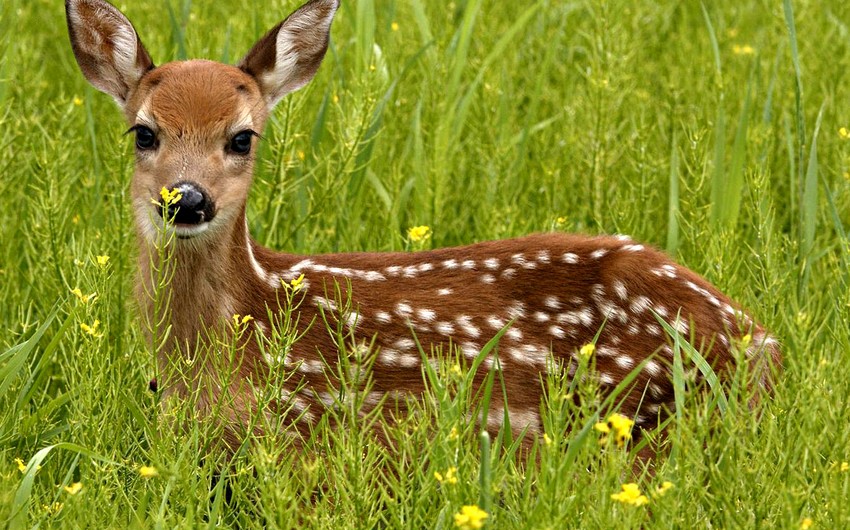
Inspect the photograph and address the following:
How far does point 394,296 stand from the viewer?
4.26 metres

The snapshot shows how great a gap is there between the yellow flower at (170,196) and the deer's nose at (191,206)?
0.02 m

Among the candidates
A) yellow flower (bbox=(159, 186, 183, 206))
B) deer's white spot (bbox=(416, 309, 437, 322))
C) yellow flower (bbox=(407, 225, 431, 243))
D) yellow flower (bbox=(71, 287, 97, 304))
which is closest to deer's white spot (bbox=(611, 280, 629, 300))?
deer's white spot (bbox=(416, 309, 437, 322))

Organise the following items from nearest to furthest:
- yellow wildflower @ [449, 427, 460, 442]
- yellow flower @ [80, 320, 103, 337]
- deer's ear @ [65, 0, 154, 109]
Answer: yellow wildflower @ [449, 427, 460, 442] → yellow flower @ [80, 320, 103, 337] → deer's ear @ [65, 0, 154, 109]

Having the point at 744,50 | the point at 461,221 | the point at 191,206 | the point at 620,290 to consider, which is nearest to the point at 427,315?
the point at 620,290

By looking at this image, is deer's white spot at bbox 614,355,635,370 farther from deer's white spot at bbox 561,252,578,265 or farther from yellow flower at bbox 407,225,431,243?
yellow flower at bbox 407,225,431,243

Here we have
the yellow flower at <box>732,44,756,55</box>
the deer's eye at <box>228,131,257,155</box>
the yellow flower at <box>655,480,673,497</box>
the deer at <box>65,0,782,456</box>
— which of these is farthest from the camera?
the yellow flower at <box>732,44,756,55</box>

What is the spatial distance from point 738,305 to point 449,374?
144cm

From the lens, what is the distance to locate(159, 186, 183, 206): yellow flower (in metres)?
3.67

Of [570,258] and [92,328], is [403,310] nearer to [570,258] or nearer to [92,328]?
[570,258]

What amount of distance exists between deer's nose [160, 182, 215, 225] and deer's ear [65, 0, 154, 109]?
2.32 feet

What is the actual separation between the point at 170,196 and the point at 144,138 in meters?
0.53

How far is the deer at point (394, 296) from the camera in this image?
4.08m

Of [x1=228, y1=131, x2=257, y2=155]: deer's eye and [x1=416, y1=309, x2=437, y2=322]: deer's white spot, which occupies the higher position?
[x1=228, y1=131, x2=257, y2=155]: deer's eye

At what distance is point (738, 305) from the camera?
14.1ft
